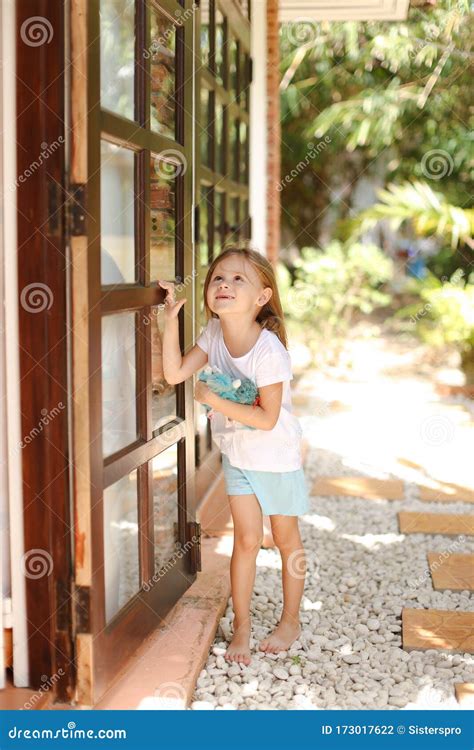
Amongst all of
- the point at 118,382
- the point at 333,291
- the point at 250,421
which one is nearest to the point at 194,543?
the point at 250,421

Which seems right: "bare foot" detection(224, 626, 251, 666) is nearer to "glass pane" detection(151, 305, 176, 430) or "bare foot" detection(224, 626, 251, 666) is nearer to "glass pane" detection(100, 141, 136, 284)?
"glass pane" detection(151, 305, 176, 430)

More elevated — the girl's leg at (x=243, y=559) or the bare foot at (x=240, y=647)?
the girl's leg at (x=243, y=559)

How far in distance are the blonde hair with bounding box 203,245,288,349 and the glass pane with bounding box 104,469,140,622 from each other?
59 centimetres

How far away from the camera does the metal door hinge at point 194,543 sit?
304cm

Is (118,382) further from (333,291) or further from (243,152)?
(333,291)

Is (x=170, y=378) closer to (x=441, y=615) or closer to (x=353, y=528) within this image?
(x=441, y=615)

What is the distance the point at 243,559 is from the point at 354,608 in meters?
0.68

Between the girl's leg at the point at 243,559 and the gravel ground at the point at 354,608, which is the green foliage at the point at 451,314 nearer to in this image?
the gravel ground at the point at 354,608

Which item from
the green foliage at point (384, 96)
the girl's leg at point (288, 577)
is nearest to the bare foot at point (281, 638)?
the girl's leg at point (288, 577)

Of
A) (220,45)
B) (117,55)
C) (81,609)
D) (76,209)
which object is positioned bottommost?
(81,609)

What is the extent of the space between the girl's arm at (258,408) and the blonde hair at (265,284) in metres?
0.20

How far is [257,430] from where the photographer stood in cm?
266

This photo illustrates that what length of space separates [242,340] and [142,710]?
1.05 meters

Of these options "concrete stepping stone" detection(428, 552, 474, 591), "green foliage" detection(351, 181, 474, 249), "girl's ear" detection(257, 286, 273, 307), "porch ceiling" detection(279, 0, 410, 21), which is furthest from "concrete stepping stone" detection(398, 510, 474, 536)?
"green foliage" detection(351, 181, 474, 249)
